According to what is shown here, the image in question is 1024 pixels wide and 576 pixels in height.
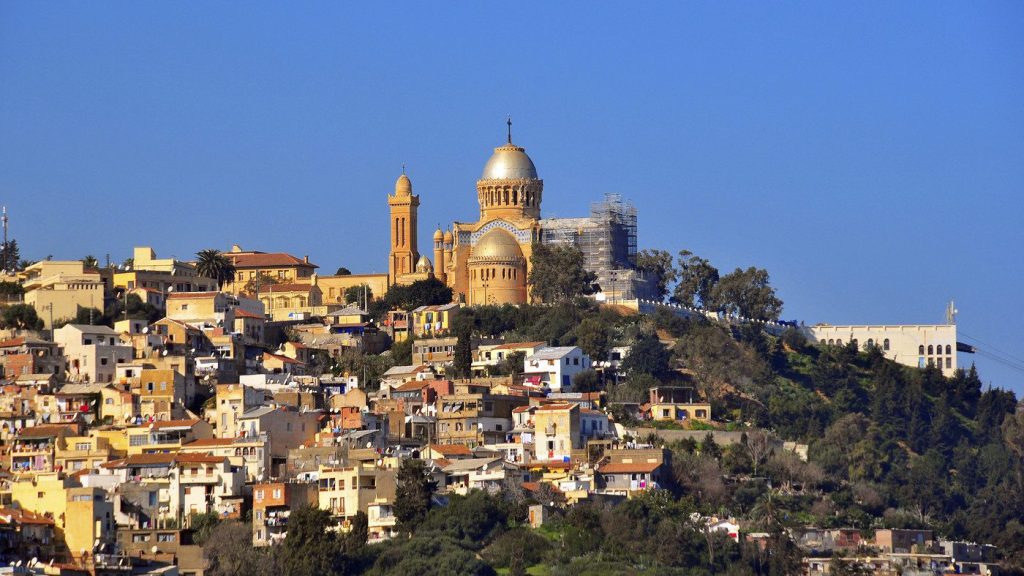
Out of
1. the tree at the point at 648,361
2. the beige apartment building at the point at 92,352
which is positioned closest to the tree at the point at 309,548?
the beige apartment building at the point at 92,352

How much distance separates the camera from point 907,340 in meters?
100

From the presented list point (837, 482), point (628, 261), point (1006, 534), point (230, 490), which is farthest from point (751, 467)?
point (628, 261)

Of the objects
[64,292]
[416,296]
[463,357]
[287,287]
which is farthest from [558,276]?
[64,292]

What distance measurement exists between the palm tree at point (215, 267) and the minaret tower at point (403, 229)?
6.53 meters

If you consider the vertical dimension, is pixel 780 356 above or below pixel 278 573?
above

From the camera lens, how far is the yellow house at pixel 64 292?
89.1 meters

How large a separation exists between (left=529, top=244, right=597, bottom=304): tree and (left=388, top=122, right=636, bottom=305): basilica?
57.8 inches

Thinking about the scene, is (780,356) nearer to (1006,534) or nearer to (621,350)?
(621,350)

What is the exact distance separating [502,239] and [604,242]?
430 cm

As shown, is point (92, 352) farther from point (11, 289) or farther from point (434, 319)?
point (434, 319)

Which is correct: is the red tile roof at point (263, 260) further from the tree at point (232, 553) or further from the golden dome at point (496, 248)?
the tree at point (232, 553)

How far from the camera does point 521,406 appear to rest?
79.9m

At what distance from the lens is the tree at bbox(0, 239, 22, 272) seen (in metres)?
99.9

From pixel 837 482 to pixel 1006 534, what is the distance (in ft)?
18.2
